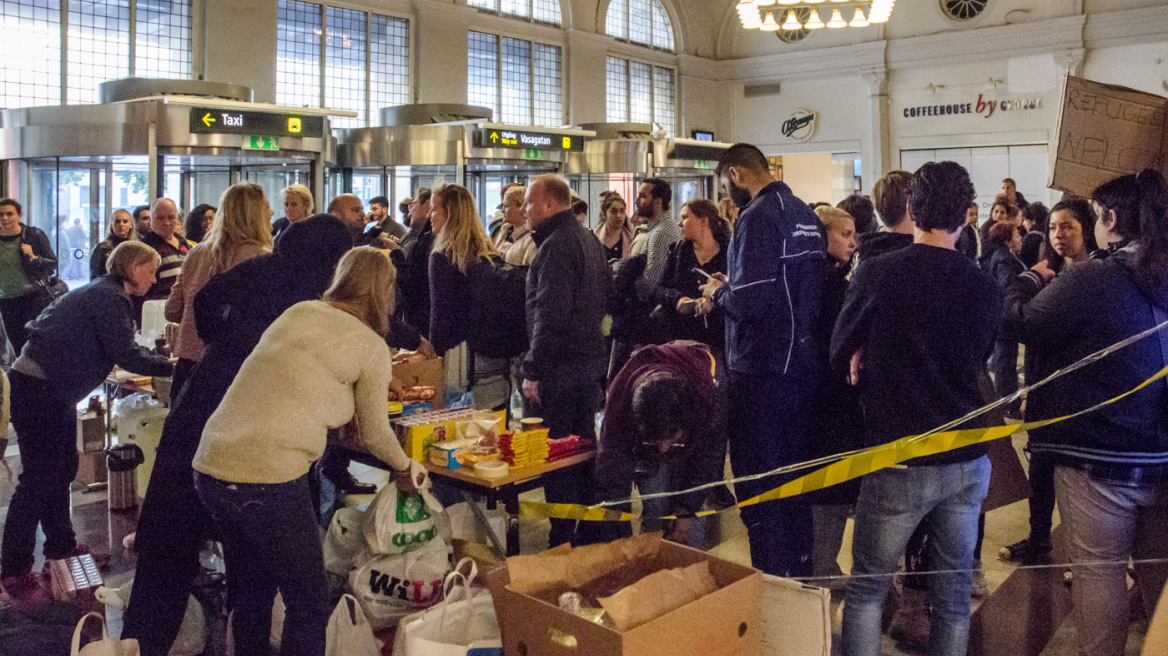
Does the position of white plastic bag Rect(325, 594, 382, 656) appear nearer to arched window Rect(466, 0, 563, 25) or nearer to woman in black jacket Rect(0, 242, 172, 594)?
woman in black jacket Rect(0, 242, 172, 594)

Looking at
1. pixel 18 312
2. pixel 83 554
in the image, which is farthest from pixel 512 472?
pixel 18 312

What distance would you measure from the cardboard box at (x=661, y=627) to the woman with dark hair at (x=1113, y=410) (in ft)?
3.80

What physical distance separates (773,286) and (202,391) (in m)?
1.99

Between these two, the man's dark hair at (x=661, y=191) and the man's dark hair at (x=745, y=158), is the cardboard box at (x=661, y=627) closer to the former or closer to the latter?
the man's dark hair at (x=745, y=158)

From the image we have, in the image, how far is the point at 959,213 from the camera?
262 cm

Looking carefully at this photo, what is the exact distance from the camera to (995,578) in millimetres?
4188

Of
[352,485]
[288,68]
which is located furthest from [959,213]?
[288,68]

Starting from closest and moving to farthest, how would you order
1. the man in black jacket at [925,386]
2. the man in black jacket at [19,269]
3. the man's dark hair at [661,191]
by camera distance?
the man in black jacket at [925,386], the man's dark hair at [661,191], the man in black jacket at [19,269]

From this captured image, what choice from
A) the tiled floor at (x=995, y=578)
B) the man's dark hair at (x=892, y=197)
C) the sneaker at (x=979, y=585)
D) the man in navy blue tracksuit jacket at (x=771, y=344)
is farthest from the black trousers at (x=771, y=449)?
the sneaker at (x=979, y=585)

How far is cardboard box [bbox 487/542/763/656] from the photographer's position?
1893mm

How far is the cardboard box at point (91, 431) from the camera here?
565 cm

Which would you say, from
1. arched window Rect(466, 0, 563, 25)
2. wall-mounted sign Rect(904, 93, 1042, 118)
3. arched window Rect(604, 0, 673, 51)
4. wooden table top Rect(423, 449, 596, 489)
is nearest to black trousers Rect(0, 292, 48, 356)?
wooden table top Rect(423, 449, 596, 489)

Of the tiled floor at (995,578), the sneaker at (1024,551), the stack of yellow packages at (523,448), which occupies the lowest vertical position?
the tiled floor at (995,578)

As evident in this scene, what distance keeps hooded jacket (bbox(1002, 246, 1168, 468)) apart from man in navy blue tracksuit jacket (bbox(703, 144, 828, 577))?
0.86 m
